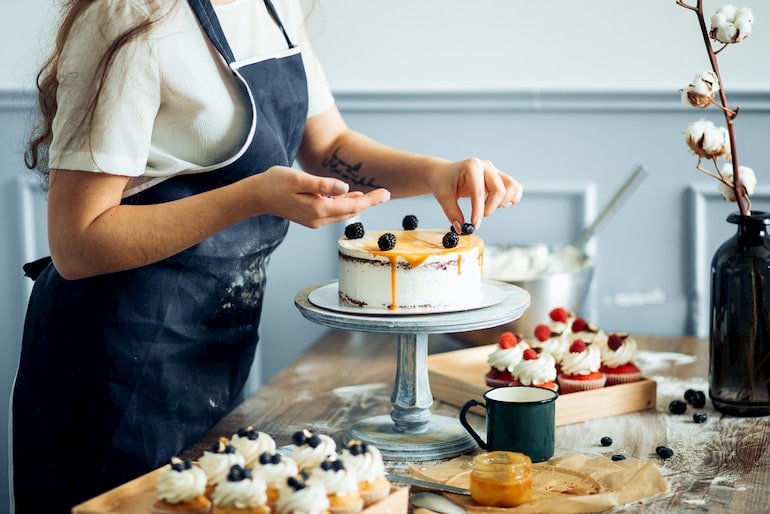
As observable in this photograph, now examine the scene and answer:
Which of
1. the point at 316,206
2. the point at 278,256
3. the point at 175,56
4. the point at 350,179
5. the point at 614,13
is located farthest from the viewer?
the point at 278,256

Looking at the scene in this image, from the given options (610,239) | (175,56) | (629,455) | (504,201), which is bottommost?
(629,455)

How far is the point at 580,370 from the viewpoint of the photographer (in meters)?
1.64

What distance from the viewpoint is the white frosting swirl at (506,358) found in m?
1.62

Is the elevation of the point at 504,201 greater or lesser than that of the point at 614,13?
lesser

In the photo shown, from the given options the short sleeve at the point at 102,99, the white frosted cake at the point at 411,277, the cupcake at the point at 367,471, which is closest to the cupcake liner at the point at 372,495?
the cupcake at the point at 367,471

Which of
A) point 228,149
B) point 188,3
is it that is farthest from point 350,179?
point 188,3

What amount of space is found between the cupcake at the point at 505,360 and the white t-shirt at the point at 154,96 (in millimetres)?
570

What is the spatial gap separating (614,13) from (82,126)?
58.9 inches

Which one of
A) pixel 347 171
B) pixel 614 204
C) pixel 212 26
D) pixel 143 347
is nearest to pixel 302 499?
pixel 143 347

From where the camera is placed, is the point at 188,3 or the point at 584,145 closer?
the point at 188,3

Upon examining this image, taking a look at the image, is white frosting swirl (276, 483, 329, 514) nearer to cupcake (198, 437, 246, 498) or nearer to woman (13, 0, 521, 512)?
cupcake (198, 437, 246, 498)

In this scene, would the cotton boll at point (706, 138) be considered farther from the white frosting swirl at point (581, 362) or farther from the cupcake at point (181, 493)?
the cupcake at point (181, 493)

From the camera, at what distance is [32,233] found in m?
2.69

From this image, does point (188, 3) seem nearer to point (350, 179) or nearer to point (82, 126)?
point (82, 126)
